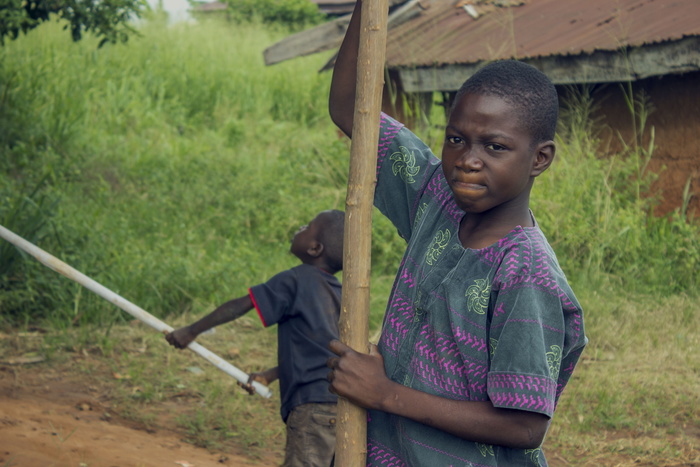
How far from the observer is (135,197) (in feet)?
23.7

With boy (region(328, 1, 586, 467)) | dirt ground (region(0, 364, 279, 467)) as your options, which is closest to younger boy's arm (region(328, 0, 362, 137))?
boy (region(328, 1, 586, 467))

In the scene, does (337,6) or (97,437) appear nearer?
(97,437)

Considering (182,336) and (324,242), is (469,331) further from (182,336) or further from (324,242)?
(182,336)

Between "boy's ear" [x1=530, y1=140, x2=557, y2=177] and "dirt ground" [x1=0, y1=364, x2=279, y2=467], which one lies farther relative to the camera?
"dirt ground" [x1=0, y1=364, x2=279, y2=467]

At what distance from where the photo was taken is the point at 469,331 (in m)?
1.42

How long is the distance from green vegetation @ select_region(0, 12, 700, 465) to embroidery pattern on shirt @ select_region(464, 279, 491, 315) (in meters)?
2.72

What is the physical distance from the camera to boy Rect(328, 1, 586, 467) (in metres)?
1.37

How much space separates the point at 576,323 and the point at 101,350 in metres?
3.93

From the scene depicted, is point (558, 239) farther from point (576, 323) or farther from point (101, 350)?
point (576, 323)

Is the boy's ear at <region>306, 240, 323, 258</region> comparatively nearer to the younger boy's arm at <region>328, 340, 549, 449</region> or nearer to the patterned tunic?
the patterned tunic

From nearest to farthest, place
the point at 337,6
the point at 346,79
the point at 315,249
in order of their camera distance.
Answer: the point at 346,79 → the point at 315,249 → the point at 337,6

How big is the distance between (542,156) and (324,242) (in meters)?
1.59

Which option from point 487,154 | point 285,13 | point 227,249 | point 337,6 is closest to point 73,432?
point 227,249

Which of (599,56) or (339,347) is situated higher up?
(599,56)
